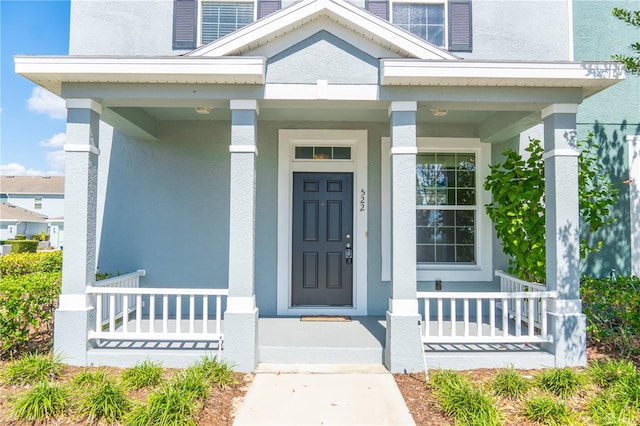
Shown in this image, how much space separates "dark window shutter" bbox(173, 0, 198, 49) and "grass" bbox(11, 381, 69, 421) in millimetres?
5078

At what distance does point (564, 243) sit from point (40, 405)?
17.9 feet

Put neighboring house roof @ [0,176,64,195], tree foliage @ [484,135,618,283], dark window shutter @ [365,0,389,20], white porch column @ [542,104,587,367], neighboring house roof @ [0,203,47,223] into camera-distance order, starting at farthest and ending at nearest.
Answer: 1. neighboring house roof @ [0,176,64,195]
2. neighboring house roof @ [0,203,47,223]
3. dark window shutter @ [365,0,389,20]
4. tree foliage @ [484,135,618,283]
5. white porch column @ [542,104,587,367]

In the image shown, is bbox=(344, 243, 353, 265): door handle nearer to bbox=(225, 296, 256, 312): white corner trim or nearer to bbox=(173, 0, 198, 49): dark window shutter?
bbox=(225, 296, 256, 312): white corner trim

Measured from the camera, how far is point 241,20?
6359 millimetres

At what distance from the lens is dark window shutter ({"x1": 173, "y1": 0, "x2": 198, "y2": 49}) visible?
6.20 meters

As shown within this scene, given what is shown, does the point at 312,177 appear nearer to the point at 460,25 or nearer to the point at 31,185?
the point at 460,25

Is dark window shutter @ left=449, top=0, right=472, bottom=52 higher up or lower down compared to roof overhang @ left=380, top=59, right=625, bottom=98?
higher up

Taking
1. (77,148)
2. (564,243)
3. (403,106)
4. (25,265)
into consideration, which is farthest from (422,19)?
(25,265)

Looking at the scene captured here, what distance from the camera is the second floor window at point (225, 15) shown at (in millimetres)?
6340

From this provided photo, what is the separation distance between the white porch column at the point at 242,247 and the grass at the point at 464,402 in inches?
80.0

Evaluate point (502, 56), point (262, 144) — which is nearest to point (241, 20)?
point (262, 144)

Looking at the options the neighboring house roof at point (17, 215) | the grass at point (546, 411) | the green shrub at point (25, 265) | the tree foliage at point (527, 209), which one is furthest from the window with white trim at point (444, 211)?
the neighboring house roof at point (17, 215)

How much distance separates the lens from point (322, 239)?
6.15 metres

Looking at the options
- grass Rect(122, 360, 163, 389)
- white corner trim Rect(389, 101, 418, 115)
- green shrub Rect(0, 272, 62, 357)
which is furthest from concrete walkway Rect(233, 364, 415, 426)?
white corner trim Rect(389, 101, 418, 115)
